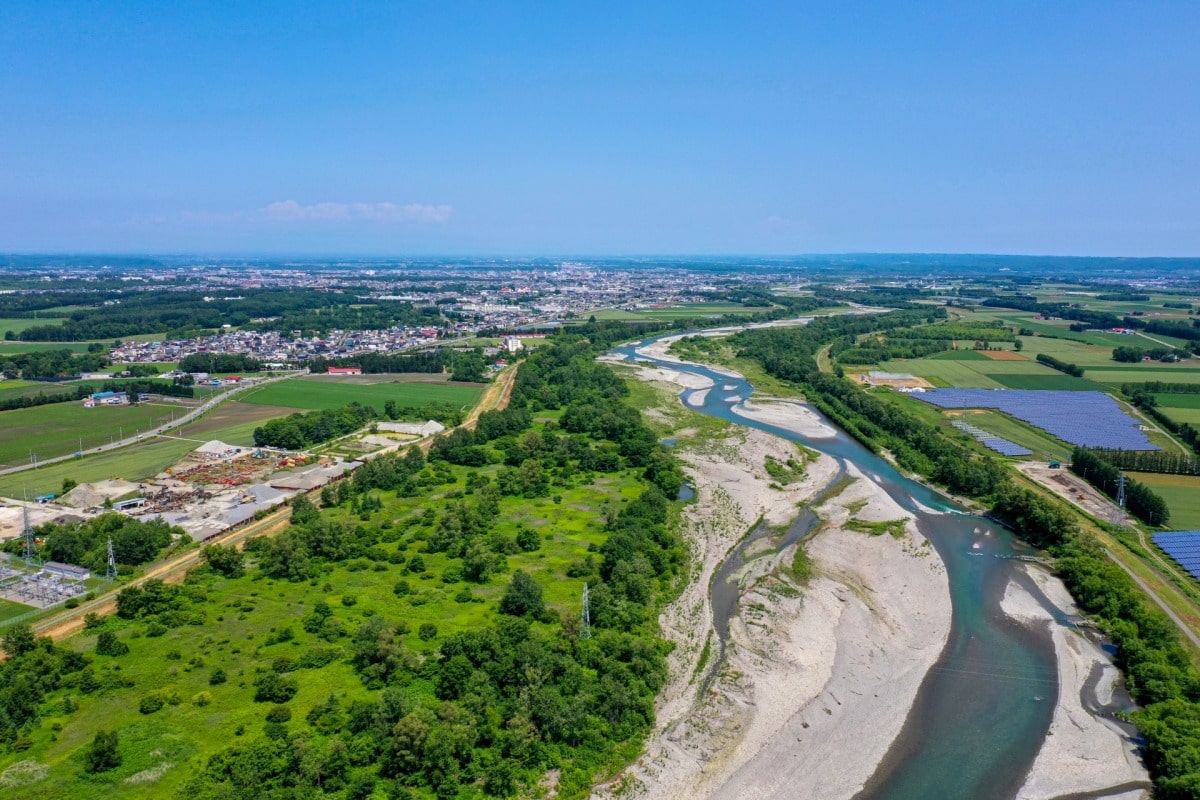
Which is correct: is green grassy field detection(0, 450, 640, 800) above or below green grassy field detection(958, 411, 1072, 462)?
below

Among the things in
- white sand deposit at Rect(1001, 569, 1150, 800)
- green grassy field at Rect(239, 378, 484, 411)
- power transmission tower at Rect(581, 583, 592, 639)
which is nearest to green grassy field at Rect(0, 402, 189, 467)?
green grassy field at Rect(239, 378, 484, 411)

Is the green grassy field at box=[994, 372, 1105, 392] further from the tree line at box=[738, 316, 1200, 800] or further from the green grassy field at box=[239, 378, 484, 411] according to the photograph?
the green grassy field at box=[239, 378, 484, 411]

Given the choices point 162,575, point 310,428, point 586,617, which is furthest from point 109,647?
point 310,428

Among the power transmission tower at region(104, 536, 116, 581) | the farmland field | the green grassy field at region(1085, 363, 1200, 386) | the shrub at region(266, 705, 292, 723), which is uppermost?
the green grassy field at region(1085, 363, 1200, 386)

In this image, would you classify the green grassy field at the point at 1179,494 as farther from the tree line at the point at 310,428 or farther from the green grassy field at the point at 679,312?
the green grassy field at the point at 679,312

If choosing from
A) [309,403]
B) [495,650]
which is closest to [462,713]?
[495,650]

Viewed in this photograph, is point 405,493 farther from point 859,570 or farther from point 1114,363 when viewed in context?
point 1114,363
